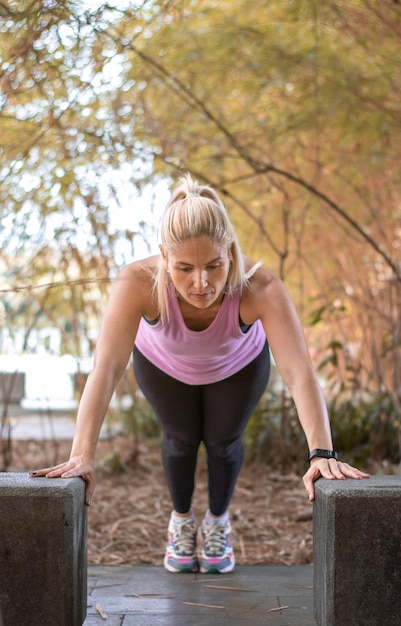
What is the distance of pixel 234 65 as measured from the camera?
4.06 m

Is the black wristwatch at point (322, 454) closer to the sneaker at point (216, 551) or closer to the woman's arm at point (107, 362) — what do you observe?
the woman's arm at point (107, 362)

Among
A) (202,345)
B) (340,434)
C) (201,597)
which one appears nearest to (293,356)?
(202,345)

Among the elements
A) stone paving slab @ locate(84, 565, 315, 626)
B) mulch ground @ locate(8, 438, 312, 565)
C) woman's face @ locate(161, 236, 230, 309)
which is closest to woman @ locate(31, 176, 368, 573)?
woman's face @ locate(161, 236, 230, 309)

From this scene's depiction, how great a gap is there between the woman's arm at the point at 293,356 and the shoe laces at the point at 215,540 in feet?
2.41

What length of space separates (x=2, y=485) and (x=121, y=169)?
2.44m

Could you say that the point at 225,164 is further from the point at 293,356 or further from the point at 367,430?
the point at 293,356

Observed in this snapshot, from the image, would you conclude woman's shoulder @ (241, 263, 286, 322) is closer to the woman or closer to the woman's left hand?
the woman

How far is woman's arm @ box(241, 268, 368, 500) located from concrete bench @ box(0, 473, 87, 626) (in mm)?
577

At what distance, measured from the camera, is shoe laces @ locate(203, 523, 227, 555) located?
102 inches

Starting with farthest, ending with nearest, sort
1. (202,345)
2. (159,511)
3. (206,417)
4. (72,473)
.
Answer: (159,511), (206,417), (202,345), (72,473)

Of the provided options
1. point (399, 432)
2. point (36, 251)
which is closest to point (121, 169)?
point (36, 251)

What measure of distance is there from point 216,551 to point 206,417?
0.45 m

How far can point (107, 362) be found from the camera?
2051mm

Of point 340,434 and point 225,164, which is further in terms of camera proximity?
point 225,164
